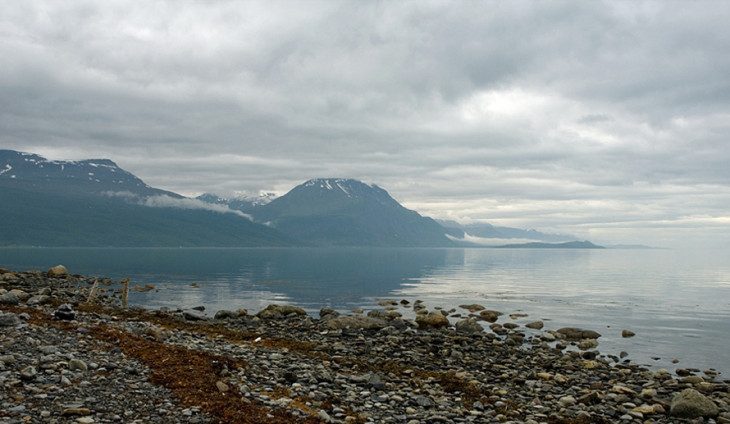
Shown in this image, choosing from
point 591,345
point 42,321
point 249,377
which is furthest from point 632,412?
point 42,321

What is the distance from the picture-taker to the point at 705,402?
66.3 ft

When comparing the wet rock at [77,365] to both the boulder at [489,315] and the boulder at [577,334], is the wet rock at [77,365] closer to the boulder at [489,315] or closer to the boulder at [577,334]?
the boulder at [577,334]

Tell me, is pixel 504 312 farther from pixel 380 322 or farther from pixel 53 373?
pixel 53 373

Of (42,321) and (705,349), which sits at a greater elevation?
(42,321)

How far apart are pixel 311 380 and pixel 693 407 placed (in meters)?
14.2

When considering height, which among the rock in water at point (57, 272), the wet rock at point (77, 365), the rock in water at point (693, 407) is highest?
the wet rock at point (77, 365)

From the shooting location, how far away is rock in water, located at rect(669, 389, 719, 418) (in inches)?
783

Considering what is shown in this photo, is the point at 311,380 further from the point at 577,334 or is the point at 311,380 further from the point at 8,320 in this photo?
the point at 577,334

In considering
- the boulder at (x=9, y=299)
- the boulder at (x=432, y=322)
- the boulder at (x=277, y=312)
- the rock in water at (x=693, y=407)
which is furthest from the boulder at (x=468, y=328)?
the boulder at (x=9, y=299)

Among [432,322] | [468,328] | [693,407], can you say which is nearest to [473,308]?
[432,322]

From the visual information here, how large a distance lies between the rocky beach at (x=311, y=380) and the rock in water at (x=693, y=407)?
0.12 ft

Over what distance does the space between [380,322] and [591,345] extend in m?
14.8

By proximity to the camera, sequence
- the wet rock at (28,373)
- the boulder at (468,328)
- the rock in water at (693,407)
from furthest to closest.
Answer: the boulder at (468,328), the rock in water at (693,407), the wet rock at (28,373)

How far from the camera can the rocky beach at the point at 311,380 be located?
14254 millimetres
